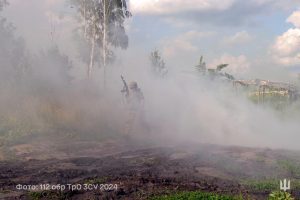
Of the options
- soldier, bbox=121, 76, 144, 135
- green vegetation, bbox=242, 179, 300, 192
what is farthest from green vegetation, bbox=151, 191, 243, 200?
soldier, bbox=121, 76, 144, 135

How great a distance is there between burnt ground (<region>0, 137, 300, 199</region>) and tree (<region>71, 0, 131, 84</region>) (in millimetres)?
14297

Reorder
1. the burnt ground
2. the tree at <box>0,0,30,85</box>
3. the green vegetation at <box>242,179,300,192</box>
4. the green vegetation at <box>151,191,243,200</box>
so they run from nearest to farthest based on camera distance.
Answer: the green vegetation at <box>151,191,243,200</box> → the burnt ground → the green vegetation at <box>242,179,300,192</box> → the tree at <box>0,0,30,85</box>

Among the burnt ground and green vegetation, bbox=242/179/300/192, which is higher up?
the burnt ground

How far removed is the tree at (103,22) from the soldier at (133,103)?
287 inches

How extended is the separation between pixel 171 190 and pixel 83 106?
17293mm

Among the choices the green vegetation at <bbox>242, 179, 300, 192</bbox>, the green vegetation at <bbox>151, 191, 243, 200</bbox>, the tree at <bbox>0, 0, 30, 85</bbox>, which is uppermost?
the tree at <bbox>0, 0, 30, 85</bbox>

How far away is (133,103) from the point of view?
26.3 metres

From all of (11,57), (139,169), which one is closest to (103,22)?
(11,57)

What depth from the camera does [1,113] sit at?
25.5 meters

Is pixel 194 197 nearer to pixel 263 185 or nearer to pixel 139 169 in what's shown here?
pixel 263 185

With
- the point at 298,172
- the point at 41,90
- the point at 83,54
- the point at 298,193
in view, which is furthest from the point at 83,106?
the point at 298,193

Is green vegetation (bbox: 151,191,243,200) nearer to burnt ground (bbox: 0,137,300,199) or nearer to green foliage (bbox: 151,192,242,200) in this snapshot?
green foliage (bbox: 151,192,242,200)

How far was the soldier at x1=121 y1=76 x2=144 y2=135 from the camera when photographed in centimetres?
2589

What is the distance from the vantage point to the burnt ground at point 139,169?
37.9 feet
